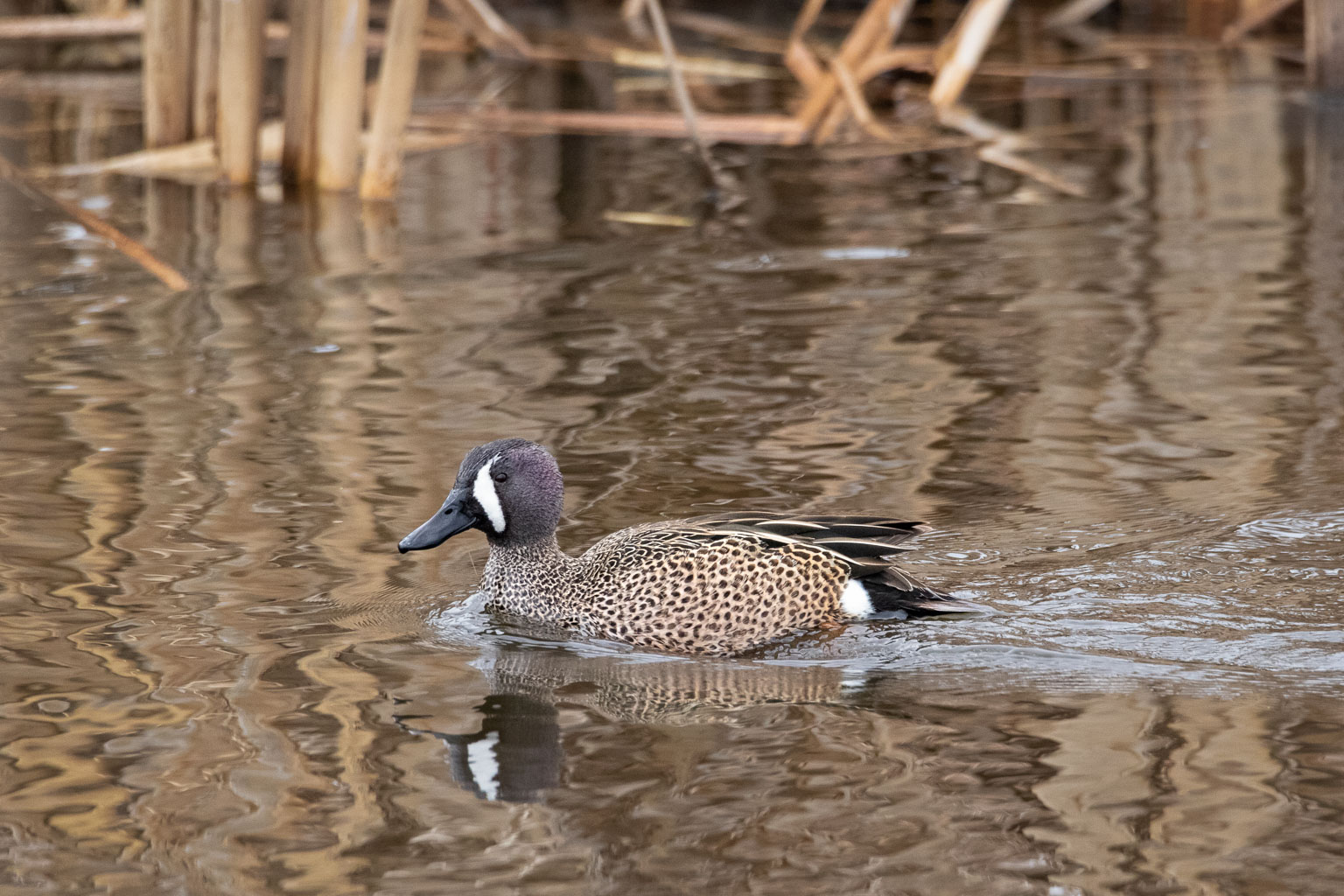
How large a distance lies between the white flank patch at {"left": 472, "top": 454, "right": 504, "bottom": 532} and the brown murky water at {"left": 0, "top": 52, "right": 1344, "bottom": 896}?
32cm

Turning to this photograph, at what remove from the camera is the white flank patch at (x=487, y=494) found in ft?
17.7

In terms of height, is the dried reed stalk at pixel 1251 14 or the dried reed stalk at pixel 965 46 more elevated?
the dried reed stalk at pixel 1251 14

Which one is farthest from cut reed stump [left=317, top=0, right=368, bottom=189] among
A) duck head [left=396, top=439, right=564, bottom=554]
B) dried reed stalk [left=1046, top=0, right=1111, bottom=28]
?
dried reed stalk [left=1046, top=0, right=1111, bottom=28]

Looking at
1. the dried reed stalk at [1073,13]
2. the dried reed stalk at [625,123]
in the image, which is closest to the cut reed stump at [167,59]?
the dried reed stalk at [625,123]

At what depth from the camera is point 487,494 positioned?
17.7ft

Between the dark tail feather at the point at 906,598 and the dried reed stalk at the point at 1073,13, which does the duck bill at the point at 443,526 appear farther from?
the dried reed stalk at the point at 1073,13

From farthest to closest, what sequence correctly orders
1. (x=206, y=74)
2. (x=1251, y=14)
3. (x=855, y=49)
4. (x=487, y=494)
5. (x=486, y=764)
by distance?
(x=1251, y=14)
(x=855, y=49)
(x=206, y=74)
(x=487, y=494)
(x=486, y=764)

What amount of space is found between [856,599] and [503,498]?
3.45ft

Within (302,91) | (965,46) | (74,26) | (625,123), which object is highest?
(74,26)

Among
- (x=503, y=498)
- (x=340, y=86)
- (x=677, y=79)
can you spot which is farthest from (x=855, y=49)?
(x=503, y=498)

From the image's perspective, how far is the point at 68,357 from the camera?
7.98 metres

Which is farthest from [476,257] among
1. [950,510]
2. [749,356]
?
[950,510]

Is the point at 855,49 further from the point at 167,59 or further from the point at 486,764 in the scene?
the point at 486,764

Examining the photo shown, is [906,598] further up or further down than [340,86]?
further down
